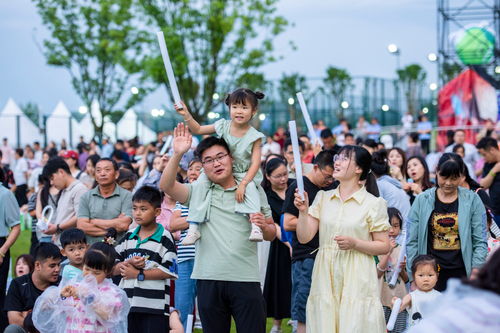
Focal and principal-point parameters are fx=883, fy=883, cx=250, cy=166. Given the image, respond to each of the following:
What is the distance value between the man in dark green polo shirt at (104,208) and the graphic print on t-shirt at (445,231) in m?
2.80

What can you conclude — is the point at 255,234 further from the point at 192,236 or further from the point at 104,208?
the point at 104,208

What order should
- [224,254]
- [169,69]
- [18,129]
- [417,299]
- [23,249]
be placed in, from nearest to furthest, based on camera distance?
[169,69] < [224,254] < [417,299] < [23,249] < [18,129]

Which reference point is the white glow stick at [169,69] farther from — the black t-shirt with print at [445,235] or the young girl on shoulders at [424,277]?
the black t-shirt with print at [445,235]

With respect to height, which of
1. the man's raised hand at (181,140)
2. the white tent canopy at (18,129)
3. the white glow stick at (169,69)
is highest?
the white tent canopy at (18,129)

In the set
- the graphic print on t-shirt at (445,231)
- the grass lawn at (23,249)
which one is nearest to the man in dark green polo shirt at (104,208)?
the grass lawn at (23,249)

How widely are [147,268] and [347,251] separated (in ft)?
5.26

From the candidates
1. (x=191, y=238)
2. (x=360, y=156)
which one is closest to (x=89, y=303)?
(x=191, y=238)

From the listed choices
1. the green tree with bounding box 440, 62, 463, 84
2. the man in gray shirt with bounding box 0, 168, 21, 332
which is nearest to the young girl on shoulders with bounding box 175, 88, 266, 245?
the man in gray shirt with bounding box 0, 168, 21, 332

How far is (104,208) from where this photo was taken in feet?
26.9

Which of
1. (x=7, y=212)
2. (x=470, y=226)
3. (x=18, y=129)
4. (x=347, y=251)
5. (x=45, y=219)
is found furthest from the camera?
(x=18, y=129)

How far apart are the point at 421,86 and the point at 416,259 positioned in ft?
104

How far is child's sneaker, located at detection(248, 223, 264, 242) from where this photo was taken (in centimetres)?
561

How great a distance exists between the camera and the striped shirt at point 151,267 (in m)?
6.71

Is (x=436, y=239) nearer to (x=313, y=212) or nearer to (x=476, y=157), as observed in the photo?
(x=313, y=212)
